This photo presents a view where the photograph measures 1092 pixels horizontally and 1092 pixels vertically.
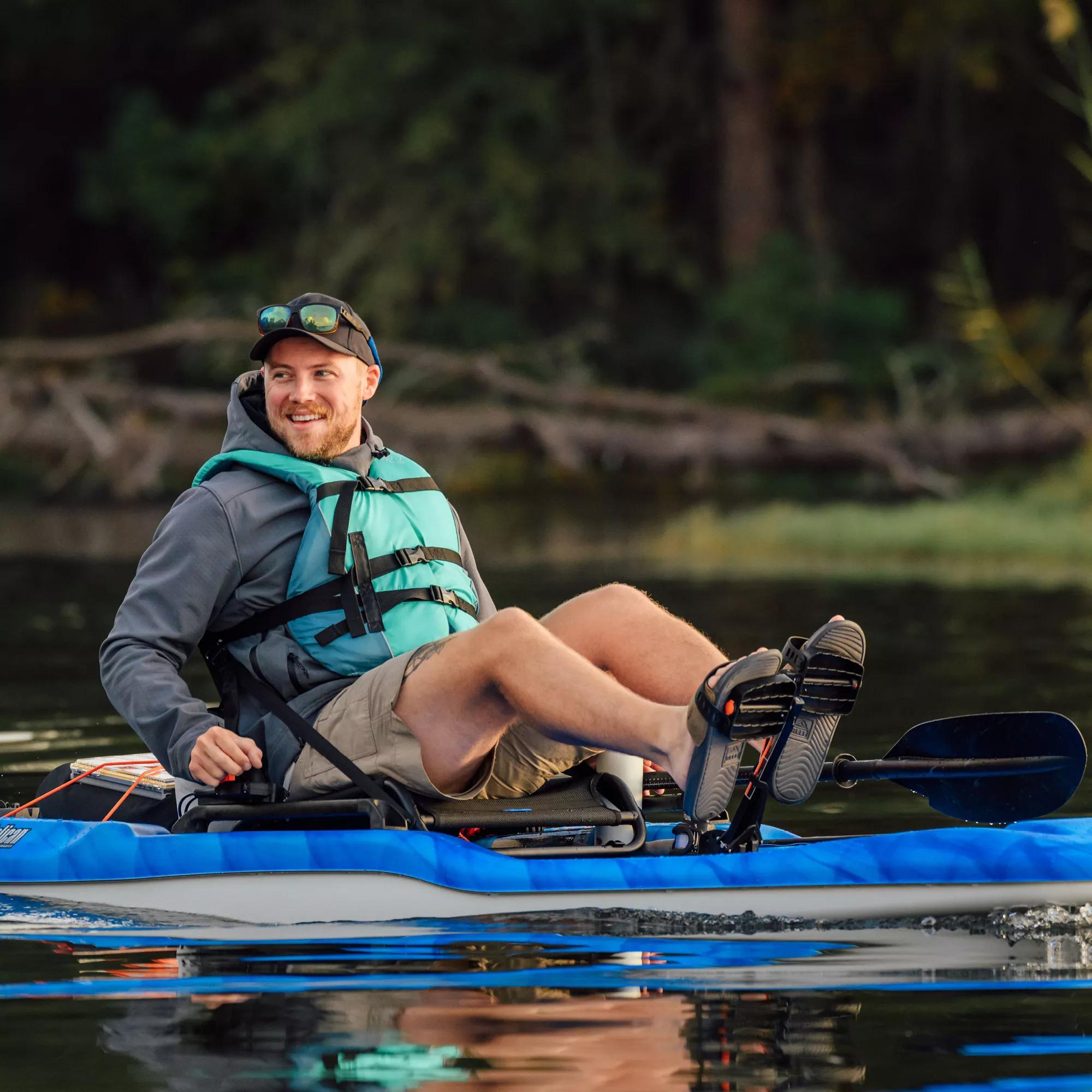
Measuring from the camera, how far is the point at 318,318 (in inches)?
200

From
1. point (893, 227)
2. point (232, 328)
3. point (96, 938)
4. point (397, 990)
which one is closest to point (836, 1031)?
point (397, 990)

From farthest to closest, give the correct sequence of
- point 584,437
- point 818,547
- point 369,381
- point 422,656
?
1. point 584,437
2. point 818,547
3. point 369,381
4. point 422,656

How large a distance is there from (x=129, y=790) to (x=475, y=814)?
999 millimetres

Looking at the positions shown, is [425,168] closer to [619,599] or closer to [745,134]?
[745,134]

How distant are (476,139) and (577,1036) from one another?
21.3 m

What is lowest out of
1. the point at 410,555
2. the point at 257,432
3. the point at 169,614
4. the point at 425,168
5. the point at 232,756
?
the point at 232,756

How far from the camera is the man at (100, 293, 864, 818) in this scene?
4.63 m

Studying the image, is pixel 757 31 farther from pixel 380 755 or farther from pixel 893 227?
pixel 380 755

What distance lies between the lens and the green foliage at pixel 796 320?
22500mm

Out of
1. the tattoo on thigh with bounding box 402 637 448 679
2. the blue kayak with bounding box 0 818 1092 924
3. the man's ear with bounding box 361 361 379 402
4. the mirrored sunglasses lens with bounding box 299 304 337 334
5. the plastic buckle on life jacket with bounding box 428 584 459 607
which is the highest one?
the mirrored sunglasses lens with bounding box 299 304 337 334

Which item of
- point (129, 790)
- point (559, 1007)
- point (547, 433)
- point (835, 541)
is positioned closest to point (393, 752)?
point (129, 790)

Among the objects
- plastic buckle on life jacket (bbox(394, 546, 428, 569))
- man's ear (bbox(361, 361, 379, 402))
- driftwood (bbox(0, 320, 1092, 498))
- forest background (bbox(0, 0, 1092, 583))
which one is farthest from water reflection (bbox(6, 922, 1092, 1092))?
forest background (bbox(0, 0, 1092, 583))

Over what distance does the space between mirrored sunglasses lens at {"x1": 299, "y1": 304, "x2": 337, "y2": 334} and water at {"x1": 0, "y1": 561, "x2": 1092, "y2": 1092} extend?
1.37m

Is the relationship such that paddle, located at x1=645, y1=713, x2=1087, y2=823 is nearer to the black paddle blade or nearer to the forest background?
the black paddle blade
